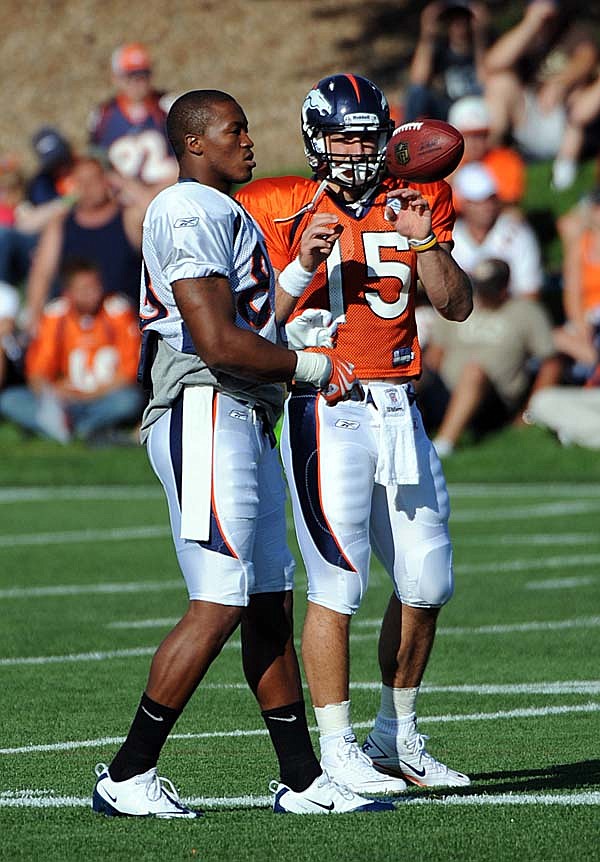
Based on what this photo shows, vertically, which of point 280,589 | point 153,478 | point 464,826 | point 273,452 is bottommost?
point 153,478

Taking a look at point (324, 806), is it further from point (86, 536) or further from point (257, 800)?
point (86, 536)

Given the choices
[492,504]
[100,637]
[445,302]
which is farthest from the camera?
[492,504]

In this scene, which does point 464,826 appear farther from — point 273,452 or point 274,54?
Result: point 274,54

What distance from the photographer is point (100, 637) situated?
841 cm

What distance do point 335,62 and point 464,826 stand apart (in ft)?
69.3

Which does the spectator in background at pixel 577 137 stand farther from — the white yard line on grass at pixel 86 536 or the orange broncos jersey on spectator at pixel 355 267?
the orange broncos jersey on spectator at pixel 355 267

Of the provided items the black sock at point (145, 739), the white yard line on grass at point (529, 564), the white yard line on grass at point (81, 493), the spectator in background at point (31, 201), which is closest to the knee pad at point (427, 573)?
the black sock at point (145, 739)

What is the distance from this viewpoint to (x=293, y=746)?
202 inches

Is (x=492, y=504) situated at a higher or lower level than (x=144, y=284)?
lower

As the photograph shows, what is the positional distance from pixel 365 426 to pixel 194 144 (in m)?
1.12

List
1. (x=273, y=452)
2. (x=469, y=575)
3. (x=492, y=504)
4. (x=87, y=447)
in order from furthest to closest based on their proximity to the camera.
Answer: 1. (x=87, y=447)
2. (x=492, y=504)
3. (x=469, y=575)
4. (x=273, y=452)

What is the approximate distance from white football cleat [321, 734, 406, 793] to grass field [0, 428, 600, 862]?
94mm

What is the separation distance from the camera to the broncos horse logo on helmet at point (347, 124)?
5.71 m

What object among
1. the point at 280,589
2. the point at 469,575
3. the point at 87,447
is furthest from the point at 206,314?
the point at 87,447
